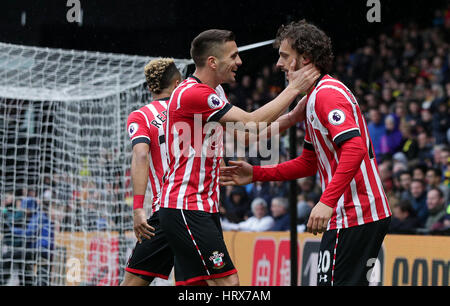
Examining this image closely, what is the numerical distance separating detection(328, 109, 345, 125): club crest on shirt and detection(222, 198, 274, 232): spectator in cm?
529

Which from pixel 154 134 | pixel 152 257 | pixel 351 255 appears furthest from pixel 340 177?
pixel 154 134

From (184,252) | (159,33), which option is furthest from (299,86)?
(159,33)

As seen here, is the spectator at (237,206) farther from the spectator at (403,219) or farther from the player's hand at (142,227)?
the player's hand at (142,227)

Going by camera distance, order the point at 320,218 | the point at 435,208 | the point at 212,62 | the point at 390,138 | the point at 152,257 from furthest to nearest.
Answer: the point at 390,138
the point at 435,208
the point at 152,257
the point at 212,62
the point at 320,218

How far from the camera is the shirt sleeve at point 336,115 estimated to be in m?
3.57

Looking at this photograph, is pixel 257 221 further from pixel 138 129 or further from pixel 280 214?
pixel 138 129

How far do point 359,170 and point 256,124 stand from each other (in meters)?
0.67

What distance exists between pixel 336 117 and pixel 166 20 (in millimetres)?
8782

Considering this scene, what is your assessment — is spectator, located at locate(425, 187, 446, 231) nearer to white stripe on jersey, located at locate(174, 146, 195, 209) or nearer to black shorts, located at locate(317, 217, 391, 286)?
black shorts, located at locate(317, 217, 391, 286)

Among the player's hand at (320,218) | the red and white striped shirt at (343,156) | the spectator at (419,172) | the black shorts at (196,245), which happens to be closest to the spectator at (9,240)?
the spectator at (419,172)

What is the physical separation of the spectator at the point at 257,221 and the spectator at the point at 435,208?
6.57 ft

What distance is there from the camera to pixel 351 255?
370 centimetres

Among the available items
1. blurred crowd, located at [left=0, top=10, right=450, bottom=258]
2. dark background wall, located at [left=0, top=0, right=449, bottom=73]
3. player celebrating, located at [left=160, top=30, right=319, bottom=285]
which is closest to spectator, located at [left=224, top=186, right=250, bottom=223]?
blurred crowd, located at [left=0, top=10, right=450, bottom=258]
